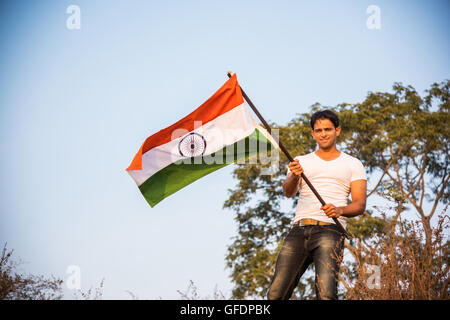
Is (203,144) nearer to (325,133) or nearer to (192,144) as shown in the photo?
(192,144)

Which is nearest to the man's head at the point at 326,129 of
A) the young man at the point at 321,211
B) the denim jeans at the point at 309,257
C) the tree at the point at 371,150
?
the young man at the point at 321,211

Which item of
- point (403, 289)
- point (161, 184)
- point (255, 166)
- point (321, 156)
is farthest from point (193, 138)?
point (255, 166)

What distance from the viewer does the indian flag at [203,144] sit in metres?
5.45

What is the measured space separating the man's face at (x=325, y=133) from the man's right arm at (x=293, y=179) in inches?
14.0

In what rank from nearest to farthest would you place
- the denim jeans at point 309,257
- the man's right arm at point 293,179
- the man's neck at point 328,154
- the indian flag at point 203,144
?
the denim jeans at point 309,257 < the man's right arm at point 293,179 < the man's neck at point 328,154 < the indian flag at point 203,144

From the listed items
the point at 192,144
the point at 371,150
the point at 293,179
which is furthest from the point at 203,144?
the point at 371,150

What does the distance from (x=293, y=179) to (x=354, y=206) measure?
23.9 inches

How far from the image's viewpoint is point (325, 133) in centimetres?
483

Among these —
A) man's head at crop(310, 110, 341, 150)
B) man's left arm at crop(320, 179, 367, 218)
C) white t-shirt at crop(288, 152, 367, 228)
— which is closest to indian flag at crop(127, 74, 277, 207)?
man's head at crop(310, 110, 341, 150)

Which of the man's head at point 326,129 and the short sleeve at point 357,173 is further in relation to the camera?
the man's head at point 326,129

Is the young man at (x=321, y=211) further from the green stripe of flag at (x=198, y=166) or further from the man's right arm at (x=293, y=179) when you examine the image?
the green stripe of flag at (x=198, y=166)
